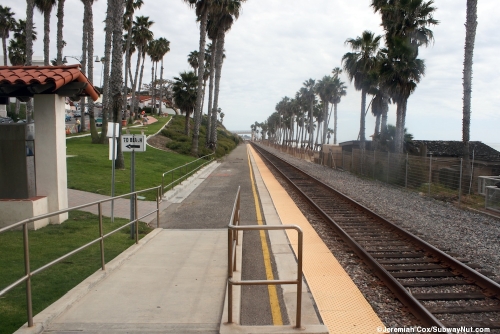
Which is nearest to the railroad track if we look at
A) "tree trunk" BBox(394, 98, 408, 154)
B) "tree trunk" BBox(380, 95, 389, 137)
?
"tree trunk" BBox(394, 98, 408, 154)

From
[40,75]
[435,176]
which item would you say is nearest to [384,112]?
[435,176]

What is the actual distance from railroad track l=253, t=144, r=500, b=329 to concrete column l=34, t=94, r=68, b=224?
22.6 ft

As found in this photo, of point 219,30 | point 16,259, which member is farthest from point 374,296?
point 219,30

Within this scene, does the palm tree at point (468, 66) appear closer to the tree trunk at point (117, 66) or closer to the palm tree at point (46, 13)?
the tree trunk at point (117, 66)

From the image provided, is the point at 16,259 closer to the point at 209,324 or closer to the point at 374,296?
the point at 209,324

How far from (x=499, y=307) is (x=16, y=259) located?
7.43m

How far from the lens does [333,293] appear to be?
21.2 feet

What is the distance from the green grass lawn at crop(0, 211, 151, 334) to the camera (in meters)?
5.71

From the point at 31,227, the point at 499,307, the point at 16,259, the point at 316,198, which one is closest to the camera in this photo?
the point at 499,307

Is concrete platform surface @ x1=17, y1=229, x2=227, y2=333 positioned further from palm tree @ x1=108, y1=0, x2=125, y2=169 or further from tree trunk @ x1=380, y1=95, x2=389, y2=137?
tree trunk @ x1=380, y1=95, x2=389, y2=137

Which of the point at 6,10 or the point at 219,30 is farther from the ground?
the point at 6,10

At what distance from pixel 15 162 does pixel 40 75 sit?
6.88ft

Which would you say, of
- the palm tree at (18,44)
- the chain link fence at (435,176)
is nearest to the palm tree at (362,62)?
the chain link fence at (435,176)

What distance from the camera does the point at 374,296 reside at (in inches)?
254
